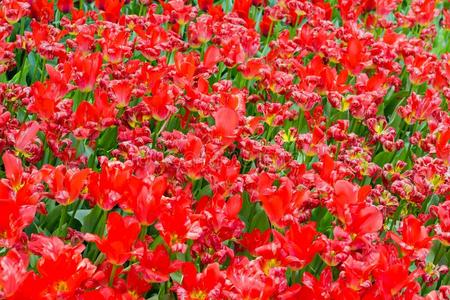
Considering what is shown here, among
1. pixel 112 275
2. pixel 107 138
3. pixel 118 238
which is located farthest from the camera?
pixel 107 138

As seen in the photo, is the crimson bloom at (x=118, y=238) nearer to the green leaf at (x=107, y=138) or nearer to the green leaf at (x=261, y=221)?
the green leaf at (x=261, y=221)

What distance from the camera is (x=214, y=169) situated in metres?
2.56

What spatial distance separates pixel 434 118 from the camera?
341 centimetres

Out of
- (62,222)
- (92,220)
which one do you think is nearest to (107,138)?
(92,220)

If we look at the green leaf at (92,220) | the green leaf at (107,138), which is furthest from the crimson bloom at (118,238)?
the green leaf at (107,138)

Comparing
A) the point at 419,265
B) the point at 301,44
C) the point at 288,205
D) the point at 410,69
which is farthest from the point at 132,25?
the point at 419,265

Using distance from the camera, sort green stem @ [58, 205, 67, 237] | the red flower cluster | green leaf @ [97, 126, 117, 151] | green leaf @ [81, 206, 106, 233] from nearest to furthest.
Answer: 1. the red flower cluster
2. green stem @ [58, 205, 67, 237]
3. green leaf @ [81, 206, 106, 233]
4. green leaf @ [97, 126, 117, 151]

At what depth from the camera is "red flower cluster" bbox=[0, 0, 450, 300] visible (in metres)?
2.12

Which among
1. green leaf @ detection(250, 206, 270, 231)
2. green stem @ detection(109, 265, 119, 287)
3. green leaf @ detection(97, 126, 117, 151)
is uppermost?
green stem @ detection(109, 265, 119, 287)

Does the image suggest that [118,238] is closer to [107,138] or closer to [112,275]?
[112,275]

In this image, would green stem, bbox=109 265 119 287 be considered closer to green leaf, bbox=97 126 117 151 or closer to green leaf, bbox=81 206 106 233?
green leaf, bbox=81 206 106 233

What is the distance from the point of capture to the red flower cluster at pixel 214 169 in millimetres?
2123

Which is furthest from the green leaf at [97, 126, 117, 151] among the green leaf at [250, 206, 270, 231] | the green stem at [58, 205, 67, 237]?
the green leaf at [250, 206, 270, 231]

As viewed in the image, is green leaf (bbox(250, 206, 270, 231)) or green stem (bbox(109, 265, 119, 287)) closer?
green stem (bbox(109, 265, 119, 287))
